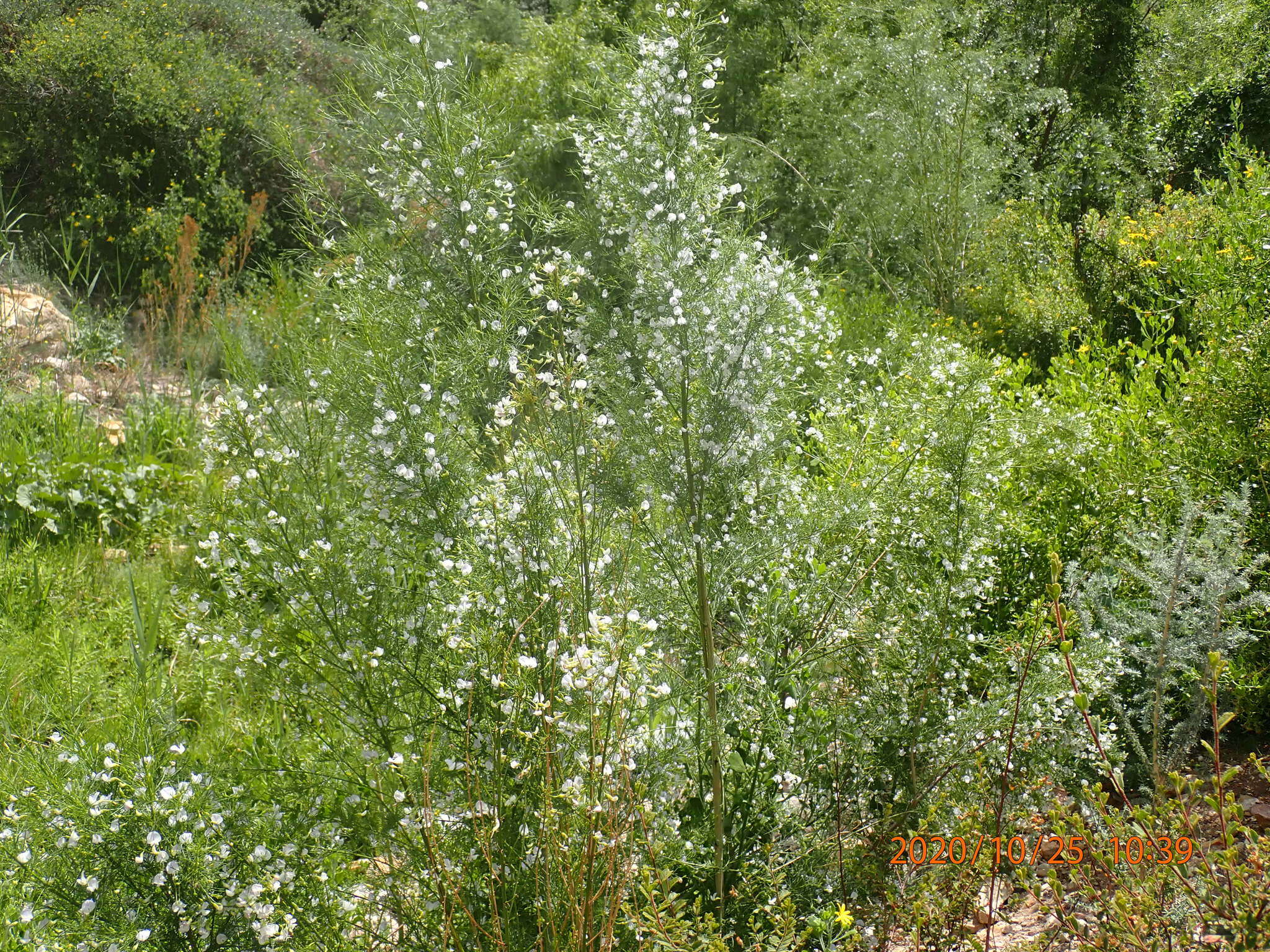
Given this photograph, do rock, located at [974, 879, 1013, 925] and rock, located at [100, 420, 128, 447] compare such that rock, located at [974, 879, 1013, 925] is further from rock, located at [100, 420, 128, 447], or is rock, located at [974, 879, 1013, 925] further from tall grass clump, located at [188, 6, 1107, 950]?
rock, located at [100, 420, 128, 447]

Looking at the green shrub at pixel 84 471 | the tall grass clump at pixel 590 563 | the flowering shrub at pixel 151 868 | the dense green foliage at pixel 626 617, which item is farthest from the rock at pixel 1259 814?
the green shrub at pixel 84 471

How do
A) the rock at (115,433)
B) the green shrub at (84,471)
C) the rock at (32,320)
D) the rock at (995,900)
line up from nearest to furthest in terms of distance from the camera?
the rock at (995,900), the green shrub at (84,471), the rock at (115,433), the rock at (32,320)

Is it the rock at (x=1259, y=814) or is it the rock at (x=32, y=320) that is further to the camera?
the rock at (x=32, y=320)

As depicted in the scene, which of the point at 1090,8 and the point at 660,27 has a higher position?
the point at 1090,8

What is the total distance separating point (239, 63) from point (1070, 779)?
1098 centimetres

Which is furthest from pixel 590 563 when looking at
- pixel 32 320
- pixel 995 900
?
pixel 32 320

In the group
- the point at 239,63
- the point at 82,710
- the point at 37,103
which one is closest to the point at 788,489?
the point at 82,710

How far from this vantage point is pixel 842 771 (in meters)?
2.67

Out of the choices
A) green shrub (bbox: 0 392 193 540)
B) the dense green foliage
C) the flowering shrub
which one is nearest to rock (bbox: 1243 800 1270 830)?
the dense green foliage

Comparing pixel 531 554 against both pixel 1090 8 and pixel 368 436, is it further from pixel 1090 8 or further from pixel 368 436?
pixel 1090 8

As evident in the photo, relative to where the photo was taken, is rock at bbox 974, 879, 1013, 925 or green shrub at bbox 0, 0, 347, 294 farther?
green shrub at bbox 0, 0, 347, 294

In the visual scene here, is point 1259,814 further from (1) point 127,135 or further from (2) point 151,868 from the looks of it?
(1) point 127,135
